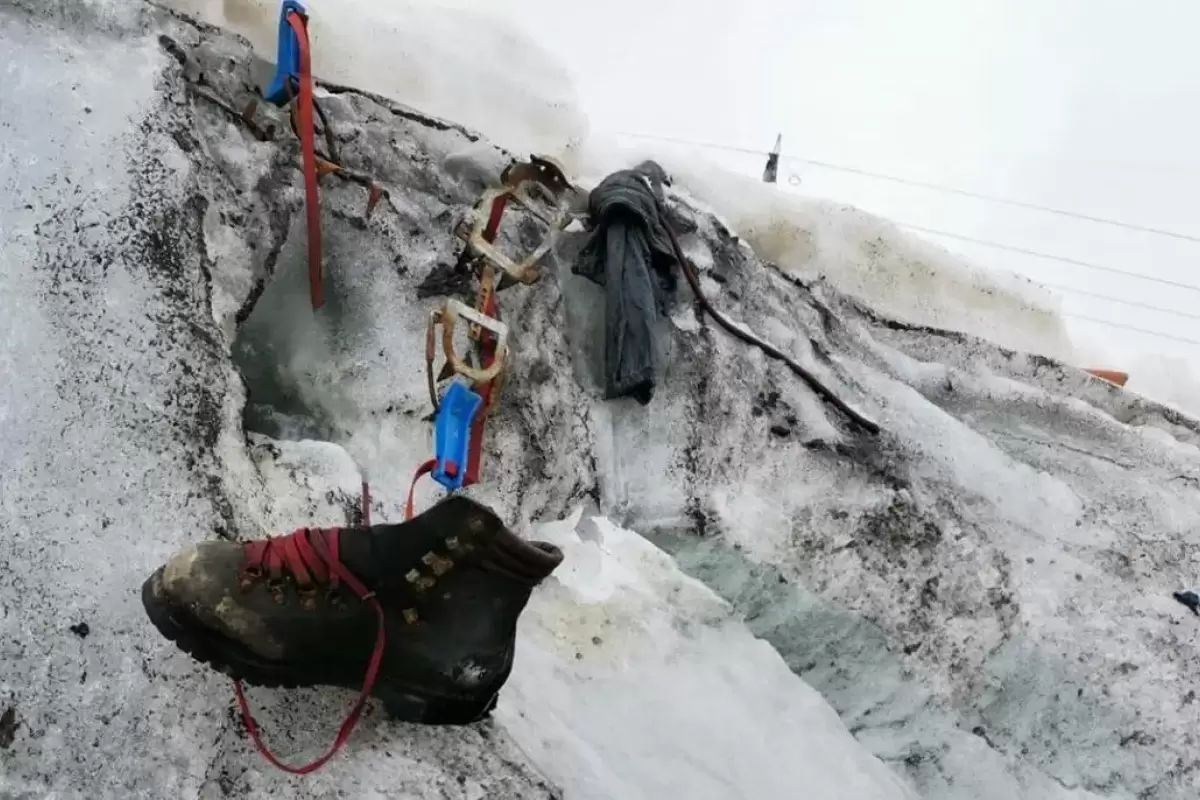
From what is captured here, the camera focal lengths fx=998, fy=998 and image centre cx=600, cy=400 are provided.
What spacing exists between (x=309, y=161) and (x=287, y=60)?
39 cm

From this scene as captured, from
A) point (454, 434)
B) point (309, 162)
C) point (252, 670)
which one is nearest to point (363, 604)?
point (252, 670)

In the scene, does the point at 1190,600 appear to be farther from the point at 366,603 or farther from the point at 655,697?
the point at 366,603

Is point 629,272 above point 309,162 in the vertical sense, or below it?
below

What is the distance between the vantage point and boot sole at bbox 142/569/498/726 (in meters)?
1.80

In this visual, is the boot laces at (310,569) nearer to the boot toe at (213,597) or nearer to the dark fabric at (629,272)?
the boot toe at (213,597)

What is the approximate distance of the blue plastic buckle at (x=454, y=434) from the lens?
2.37 meters

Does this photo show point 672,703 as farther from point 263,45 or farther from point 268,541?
point 263,45

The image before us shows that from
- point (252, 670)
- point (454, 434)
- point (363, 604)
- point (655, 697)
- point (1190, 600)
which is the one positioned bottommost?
point (655, 697)

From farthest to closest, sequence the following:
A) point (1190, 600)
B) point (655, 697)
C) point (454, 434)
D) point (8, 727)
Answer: point (1190, 600)
point (655, 697)
point (454, 434)
point (8, 727)

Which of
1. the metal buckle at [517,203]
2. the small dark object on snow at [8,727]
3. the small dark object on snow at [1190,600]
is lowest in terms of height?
the small dark object on snow at [1190,600]

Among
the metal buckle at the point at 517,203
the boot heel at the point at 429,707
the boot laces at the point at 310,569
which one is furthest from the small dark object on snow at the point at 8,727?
the metal buckle at the point at 517,203

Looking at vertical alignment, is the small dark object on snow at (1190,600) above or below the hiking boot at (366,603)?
below

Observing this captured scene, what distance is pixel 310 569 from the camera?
1.87m

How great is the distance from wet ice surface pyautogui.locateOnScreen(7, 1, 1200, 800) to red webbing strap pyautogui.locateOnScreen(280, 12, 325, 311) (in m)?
0.09
